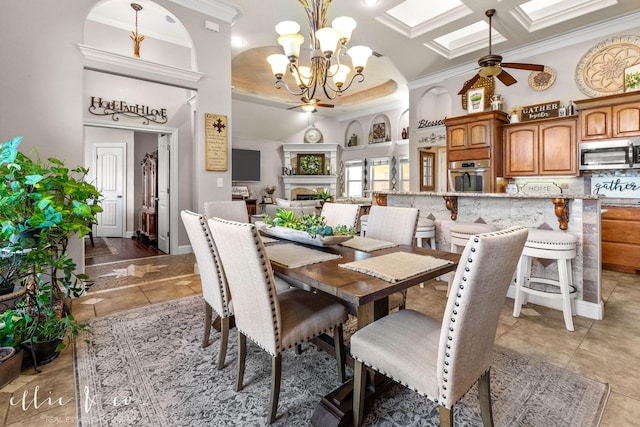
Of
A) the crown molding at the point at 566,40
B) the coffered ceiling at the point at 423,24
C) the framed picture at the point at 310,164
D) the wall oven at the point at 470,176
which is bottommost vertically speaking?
the wall oven at the point at 470,176

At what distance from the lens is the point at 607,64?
4.14 m

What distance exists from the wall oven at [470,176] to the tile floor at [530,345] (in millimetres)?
2041

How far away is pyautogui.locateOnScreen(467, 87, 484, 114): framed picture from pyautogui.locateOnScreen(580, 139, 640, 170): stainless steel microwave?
1503 mm

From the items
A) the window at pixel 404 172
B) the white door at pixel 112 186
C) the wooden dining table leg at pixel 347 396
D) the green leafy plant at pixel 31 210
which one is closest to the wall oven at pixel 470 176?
the window at pixel 404 172

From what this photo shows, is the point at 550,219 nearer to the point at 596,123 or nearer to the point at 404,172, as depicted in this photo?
the point at 596,123

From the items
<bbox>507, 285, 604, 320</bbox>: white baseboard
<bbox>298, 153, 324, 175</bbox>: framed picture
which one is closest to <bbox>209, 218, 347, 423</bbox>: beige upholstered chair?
<bbox>507, 285, 604, 320</bbox>: white baseboard

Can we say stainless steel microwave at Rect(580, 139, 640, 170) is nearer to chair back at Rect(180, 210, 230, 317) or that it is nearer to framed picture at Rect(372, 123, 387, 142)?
framed picture at Rect(372, 123, 387, 142)

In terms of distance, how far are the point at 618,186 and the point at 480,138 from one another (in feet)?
6.10

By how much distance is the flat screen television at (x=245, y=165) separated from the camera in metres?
8.28

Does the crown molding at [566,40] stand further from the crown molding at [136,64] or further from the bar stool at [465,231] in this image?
the crown molding at [136,64]

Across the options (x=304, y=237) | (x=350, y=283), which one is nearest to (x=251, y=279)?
(x=350, y=283)

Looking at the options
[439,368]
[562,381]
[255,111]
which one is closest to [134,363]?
[439,368]

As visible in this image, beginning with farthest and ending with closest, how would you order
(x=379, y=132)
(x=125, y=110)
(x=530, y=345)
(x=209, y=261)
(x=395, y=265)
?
(x=379, y=132), (x=125, y=110), (x=530, y=345), (x=209, y=261), (x=395, y=265)

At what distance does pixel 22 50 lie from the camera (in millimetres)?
2807
